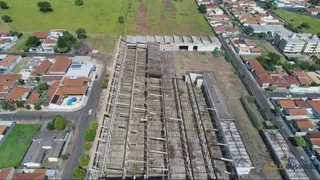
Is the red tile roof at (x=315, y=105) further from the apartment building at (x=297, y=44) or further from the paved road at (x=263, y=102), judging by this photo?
the apartment building at (x=297, y=44)

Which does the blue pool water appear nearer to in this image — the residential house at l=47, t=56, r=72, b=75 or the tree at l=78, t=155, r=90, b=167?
the residential house at l=47, t=56, r=72, b=75

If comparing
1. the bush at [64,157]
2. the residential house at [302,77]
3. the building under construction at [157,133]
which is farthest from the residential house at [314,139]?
the bush at [64,157]

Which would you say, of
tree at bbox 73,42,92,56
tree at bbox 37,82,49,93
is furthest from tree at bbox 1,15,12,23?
tree at bbox 37,82,49,93

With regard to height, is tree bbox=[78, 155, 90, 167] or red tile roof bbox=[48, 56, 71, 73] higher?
red tile roof bbox=[48, 56, 71, 73]

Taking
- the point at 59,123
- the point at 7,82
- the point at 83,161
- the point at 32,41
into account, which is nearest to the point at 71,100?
the point at 59,123

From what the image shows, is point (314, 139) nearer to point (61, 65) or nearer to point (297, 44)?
point (297, 44)

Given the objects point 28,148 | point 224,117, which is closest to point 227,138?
point 224,117
